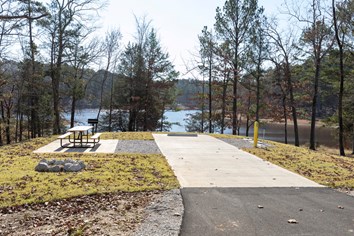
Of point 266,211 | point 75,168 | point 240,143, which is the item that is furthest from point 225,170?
point 240,143

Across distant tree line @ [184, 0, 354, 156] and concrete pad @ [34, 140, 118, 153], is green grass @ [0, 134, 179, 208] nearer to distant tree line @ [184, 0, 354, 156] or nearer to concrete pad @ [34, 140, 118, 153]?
concrete pad @ [34, 140, 118, 153]

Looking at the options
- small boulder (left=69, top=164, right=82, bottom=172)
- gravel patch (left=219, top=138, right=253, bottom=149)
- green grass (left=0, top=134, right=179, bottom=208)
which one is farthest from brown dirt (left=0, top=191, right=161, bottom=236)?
gravel patch (left=219, top=138, right=253, bottom=149)

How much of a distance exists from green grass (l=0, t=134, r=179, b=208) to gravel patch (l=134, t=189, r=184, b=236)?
695mm

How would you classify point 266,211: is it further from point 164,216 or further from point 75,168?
point 75,168

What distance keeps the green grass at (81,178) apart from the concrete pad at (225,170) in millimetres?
438

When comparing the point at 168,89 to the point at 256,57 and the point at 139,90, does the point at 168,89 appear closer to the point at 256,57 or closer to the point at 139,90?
the point at 139,90

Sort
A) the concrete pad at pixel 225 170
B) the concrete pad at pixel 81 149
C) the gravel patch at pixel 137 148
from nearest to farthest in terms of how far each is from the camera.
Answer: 1. the concrete pad at pixel 225 170
2. the concrete pad at pixel 81 149
3. the gravel patch at pixel 137 148

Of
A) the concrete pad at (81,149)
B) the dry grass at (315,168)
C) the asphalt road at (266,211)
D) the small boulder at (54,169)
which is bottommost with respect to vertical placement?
the asphalt road at (266,211)

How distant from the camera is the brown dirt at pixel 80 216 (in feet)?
12.8

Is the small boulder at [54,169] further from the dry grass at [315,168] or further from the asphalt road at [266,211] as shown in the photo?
the dry grass at [315,168]

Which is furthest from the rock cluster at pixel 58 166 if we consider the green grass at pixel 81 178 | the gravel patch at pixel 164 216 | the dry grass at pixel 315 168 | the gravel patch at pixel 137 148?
the dry grass at pixel 315 168

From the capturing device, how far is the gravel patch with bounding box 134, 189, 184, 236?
3904 millimetres

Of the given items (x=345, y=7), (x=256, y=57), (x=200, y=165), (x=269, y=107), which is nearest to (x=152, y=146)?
(x=200, y=165)

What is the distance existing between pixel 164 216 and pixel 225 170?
11.9ft
